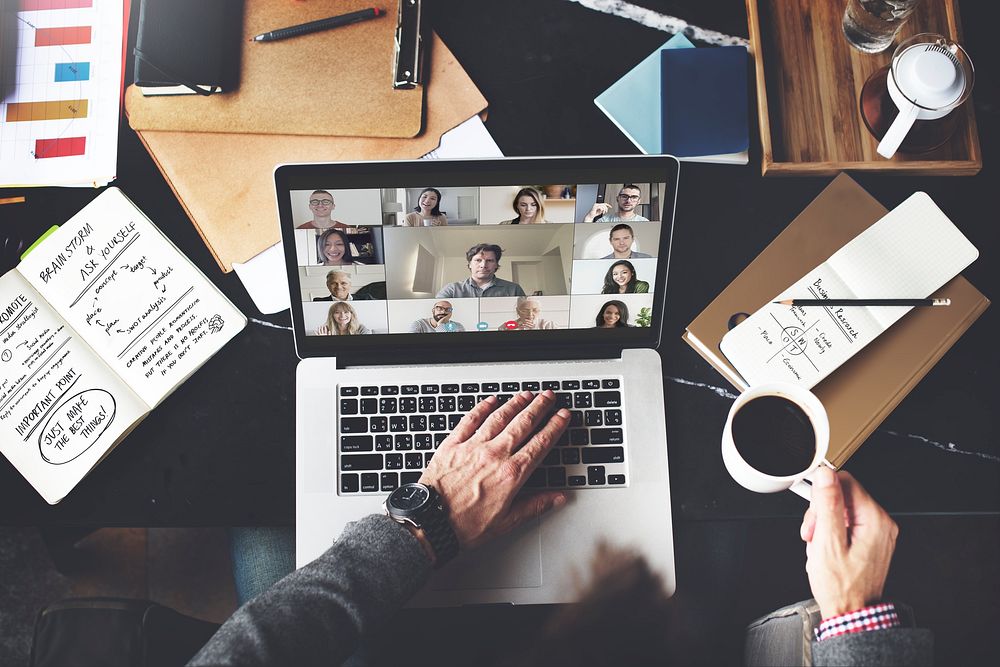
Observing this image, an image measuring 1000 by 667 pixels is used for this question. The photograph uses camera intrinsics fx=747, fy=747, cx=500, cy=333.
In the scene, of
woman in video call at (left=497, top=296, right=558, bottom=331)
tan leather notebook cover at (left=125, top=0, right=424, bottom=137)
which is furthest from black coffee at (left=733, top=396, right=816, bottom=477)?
tan leather notebook cover at (left=125, top=0, right=424, bottom=137)

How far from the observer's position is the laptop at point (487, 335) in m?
0.82

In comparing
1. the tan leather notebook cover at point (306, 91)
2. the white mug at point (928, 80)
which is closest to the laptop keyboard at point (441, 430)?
the tan leather notebook cover at point (306, 91)

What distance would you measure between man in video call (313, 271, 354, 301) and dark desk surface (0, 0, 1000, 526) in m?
0.13

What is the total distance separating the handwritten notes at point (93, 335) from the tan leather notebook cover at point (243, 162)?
0.06 metres

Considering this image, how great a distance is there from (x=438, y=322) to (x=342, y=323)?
0.11 meters

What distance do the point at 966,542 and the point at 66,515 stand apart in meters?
1.59

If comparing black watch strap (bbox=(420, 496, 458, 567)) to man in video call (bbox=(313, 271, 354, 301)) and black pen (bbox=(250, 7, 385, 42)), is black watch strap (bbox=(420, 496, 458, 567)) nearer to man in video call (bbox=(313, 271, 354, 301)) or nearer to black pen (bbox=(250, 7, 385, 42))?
Result: man in video call (bbox=(313, 271, 354, 301))

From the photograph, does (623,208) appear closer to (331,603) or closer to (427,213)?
(427,213)

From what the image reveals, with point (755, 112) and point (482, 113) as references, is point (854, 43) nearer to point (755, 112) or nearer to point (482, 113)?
point (755, 112)

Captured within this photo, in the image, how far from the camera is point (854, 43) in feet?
3.24

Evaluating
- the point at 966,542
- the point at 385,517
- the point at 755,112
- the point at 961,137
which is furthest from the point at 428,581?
the point at 966,542

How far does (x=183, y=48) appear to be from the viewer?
95 centimetres

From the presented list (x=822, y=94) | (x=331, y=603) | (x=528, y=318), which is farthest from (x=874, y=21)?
(x=331, y=603)

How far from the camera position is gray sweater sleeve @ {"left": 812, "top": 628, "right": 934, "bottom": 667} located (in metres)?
0.81
